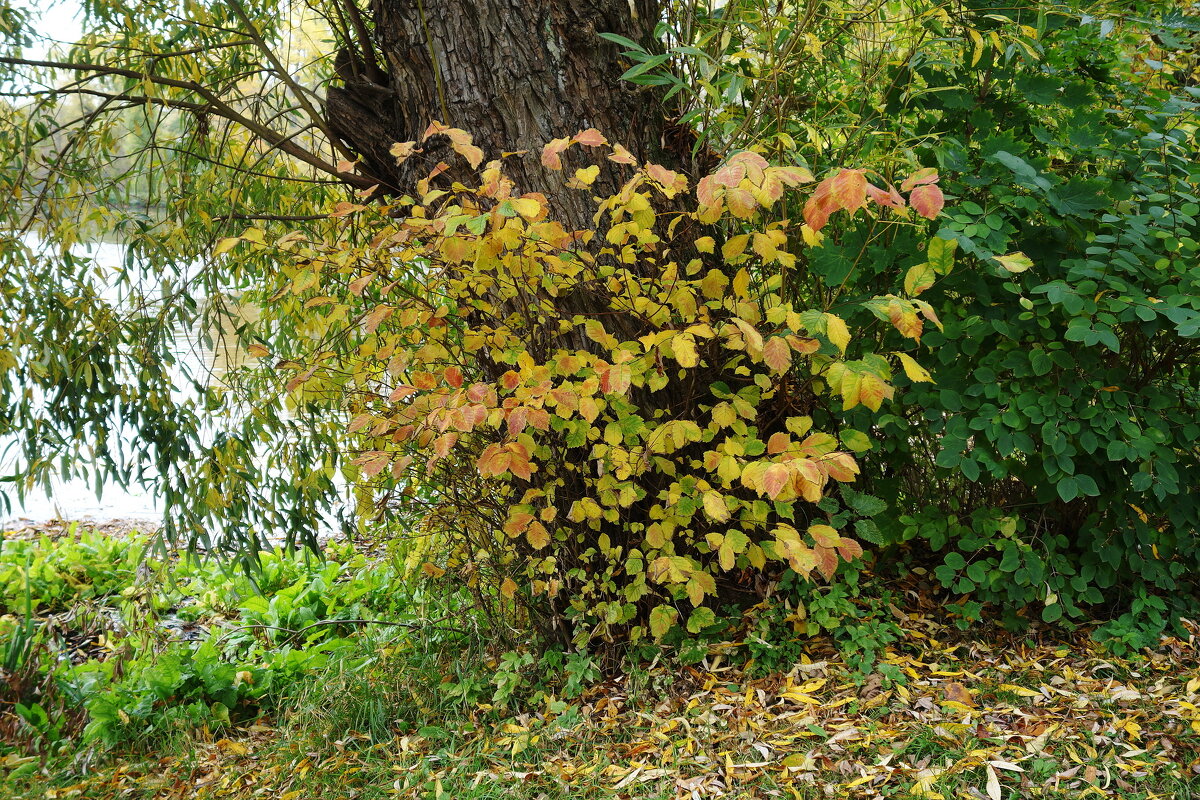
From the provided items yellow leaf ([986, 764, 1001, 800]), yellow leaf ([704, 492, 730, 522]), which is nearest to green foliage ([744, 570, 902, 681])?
yellow leaf ([986, 764, 1001, 800])

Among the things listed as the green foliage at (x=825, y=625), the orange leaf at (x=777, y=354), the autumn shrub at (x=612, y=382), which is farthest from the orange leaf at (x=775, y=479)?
the green foliage at (x=825, y=625)

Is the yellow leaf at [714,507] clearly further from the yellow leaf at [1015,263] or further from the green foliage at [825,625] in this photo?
the yellow leaf at [1015,263]

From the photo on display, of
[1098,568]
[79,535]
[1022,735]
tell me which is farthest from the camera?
[79,535]

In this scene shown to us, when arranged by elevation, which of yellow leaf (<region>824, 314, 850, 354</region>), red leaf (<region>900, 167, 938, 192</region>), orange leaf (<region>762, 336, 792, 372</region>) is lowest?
orange leaf (<region>762, 336, 792, 372</region>)

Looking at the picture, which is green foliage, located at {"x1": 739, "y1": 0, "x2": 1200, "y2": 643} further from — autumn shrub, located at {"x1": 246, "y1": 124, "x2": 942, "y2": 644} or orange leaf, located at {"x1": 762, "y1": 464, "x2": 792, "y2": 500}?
orange leaf, located at {"x1": 762, "y1": 464, "x2": 792, "y2": 500}

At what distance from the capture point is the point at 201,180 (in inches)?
128

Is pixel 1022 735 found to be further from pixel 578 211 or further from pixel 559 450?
pixel 578 211

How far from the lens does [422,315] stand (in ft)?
8.04

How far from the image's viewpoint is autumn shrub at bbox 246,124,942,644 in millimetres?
2072

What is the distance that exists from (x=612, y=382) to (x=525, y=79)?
3.60 ft

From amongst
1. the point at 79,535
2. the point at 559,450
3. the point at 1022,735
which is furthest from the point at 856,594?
the point at 79,535

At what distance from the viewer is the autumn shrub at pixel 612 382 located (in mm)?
2072

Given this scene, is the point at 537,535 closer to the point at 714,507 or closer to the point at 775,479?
the point at 714,507

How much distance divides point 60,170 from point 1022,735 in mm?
3450
